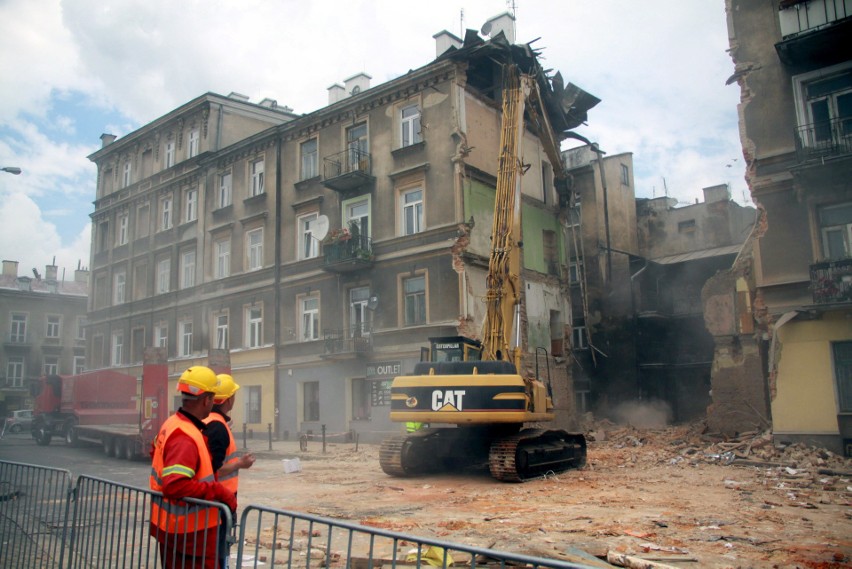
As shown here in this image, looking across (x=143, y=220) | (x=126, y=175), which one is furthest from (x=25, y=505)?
(x=126, y=175)

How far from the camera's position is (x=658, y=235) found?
31547 mm

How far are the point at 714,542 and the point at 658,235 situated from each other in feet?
84.5

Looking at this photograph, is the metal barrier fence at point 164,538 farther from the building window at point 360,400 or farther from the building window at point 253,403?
the building window at point 253,403

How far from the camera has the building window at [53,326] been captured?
52125mm

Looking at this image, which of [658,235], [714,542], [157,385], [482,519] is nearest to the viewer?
[714,542]

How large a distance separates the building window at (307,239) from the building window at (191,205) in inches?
321

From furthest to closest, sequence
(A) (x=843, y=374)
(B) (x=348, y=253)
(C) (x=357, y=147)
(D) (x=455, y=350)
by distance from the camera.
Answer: (C) (x=357, y=147), (B) (x=348, y=253), (A) (x=843, y=374), (D) (x=455, y=350)

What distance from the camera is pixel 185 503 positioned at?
4.23 m

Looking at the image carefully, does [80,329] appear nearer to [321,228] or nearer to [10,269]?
[10,269]

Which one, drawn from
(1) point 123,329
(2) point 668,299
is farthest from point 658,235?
(1) point 123,329

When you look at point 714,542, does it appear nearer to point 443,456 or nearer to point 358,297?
point 443,456

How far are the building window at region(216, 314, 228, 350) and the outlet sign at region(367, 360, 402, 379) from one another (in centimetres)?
936

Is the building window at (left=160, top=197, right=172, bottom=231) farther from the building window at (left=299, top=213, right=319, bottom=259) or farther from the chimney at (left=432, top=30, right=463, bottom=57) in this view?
the chimney at (left=432, top=30, right=463, bottom=57)

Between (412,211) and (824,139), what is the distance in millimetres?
12189
